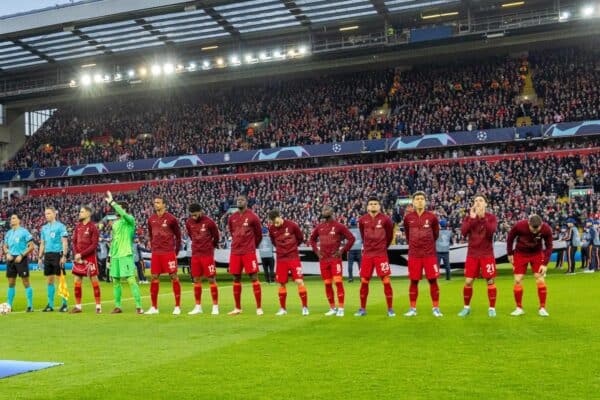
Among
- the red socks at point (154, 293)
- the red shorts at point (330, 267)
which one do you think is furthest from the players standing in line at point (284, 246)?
the red socks at point (154, 293)

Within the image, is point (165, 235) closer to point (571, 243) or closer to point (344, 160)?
point (571, 243)

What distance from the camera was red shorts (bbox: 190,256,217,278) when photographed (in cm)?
1364

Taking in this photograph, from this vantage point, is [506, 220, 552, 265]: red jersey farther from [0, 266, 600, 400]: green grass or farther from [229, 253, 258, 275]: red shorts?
[229, 253, 258, 275]: red shorts

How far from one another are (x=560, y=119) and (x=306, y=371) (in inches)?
1544

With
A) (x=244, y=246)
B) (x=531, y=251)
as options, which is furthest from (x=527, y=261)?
(x=244, y=246)

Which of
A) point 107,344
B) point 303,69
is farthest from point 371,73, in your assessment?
point 107,344

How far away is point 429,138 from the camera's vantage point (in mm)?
45375

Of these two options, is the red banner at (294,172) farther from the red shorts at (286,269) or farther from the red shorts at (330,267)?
the red shorts at (286,269)

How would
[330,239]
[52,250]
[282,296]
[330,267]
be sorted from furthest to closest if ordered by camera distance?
[52,250]
[330,239]
[330,267]
[282,296]

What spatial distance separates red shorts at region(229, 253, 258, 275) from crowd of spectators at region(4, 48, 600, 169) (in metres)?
34.4

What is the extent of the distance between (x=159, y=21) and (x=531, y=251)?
41810 mm

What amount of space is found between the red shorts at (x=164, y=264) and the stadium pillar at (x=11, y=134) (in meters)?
55.8

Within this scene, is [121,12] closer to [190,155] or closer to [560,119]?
[190,155]

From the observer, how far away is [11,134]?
64.8m
